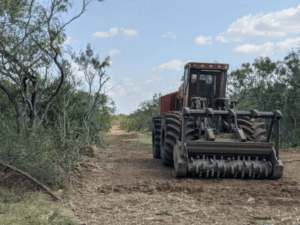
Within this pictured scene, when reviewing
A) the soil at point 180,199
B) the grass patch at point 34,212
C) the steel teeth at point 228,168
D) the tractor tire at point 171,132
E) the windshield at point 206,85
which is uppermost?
the windshield at point 206,85

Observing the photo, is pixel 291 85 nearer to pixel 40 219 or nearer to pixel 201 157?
pixel 201 157

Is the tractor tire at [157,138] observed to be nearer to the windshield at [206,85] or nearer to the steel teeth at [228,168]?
the windshield at [206,85]

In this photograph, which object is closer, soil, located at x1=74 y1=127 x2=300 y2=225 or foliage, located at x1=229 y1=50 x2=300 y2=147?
soil, located at x1=74 y1=127 x2=300 y2=225

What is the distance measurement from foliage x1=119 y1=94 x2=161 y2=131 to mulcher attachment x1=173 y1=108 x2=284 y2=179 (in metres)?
23.5

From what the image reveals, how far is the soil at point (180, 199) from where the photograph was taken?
16.4ft

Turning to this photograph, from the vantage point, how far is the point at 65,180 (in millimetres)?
7129

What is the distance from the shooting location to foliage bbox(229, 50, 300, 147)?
23.3 meters

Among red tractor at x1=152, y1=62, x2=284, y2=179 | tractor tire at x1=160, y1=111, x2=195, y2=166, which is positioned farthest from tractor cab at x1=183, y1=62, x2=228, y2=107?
tractor tire at x1=160, y1=111, x2=195, y2=166

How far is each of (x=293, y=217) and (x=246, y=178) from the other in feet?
10.1

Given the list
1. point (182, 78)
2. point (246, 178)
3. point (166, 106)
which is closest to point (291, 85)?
point (166, 106)

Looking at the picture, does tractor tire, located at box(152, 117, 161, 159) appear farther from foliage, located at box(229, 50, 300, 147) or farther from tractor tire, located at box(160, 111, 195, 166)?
foliage, located at box(229, 50, 300, 147)

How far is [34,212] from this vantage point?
5.03 metres

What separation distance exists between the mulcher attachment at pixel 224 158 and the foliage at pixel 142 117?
77.2ft

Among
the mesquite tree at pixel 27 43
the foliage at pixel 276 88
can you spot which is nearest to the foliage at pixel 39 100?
the mesquite tree at pixel 27 43
